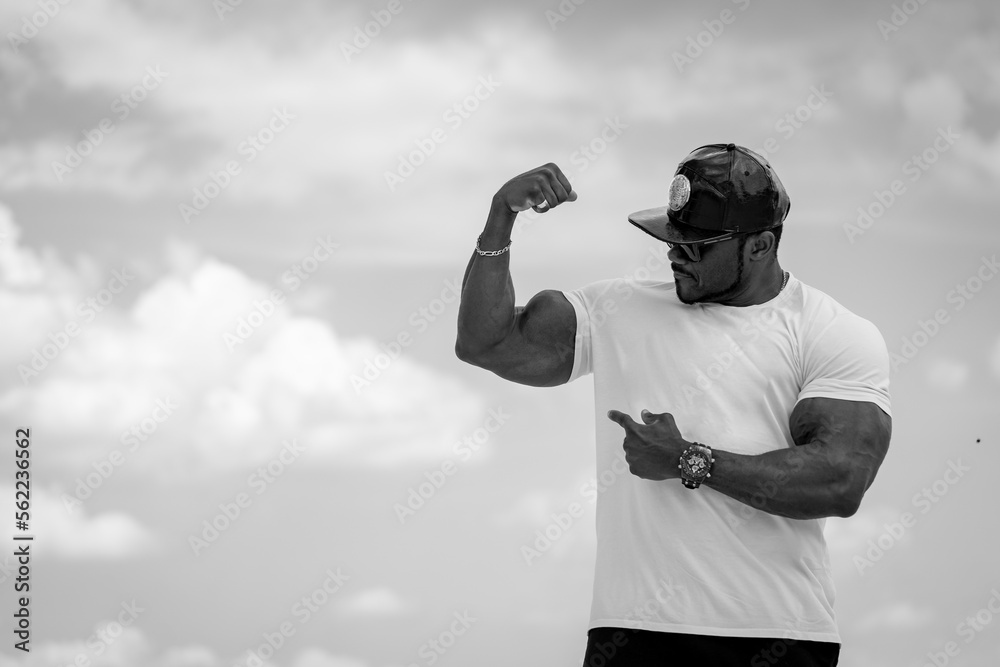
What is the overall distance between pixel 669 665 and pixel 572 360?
129cm

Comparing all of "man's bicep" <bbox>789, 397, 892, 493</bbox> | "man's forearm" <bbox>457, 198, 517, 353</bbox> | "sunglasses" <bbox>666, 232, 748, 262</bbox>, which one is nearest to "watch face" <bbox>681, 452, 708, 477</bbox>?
"man's bicep" <bbox>789, 397, 892, 493</bbox>

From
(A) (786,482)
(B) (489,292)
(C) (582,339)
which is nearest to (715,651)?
(A) (786,482)

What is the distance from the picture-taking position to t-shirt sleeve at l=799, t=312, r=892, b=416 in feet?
13.0

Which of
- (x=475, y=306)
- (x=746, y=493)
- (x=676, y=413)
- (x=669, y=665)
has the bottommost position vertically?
(x=669, y=665)

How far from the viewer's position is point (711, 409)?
3.96m

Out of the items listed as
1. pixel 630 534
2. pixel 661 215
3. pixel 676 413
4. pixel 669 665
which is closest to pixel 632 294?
pixel 661 215

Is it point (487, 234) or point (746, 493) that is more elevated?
point (487, 234)

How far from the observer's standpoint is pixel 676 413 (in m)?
3.99

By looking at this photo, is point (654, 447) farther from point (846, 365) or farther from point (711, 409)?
point (846, 365)

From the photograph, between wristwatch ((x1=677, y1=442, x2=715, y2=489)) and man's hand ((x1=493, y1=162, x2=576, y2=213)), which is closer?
wristwatch ((x1=677, y1=442, x2=715, y2=489))

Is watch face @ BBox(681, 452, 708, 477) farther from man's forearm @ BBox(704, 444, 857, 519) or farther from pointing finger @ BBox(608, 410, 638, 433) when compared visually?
pointing finger @ BBox(608, 410, 638, 433)

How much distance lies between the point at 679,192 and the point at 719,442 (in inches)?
39.2

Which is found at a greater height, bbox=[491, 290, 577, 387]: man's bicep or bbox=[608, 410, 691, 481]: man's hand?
bbox=[491, 290, 577, 387]: man's bicep

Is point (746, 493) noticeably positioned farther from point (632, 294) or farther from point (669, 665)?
point (632, 294)
